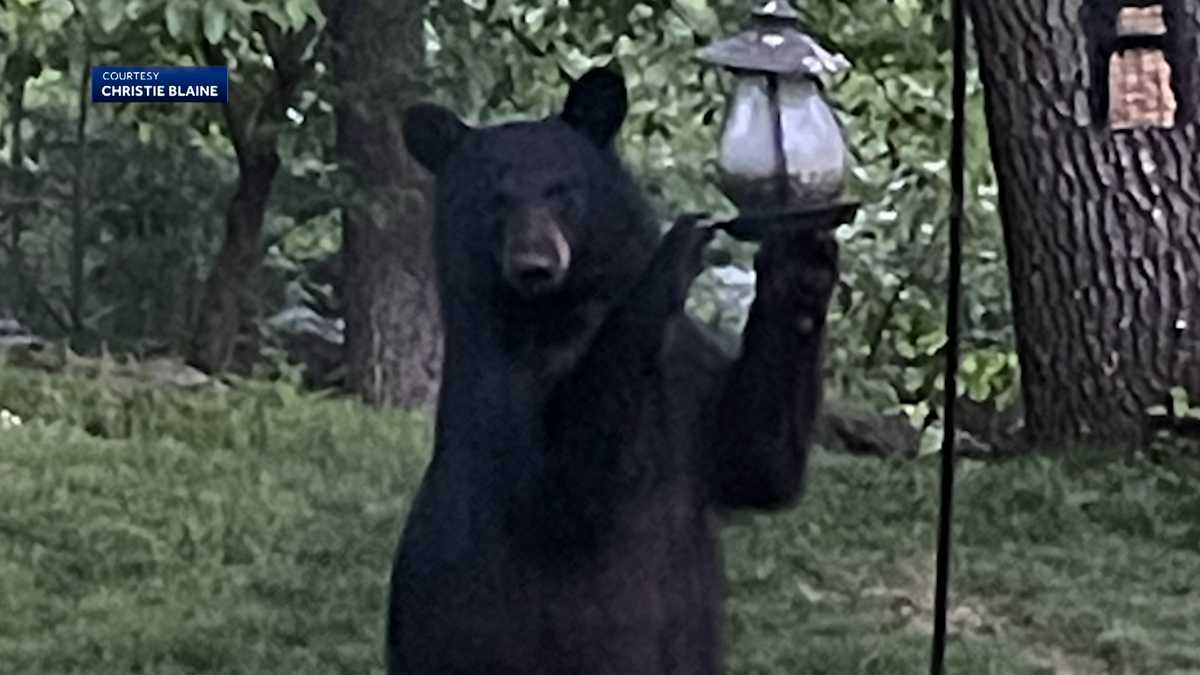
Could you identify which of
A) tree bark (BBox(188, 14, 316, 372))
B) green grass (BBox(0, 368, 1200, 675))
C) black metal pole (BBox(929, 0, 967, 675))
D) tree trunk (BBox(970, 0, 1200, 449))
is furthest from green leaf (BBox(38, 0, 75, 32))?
black metal pole (BBox(929, 0, 967, 675))

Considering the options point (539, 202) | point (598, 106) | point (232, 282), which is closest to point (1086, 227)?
point (232, 282)

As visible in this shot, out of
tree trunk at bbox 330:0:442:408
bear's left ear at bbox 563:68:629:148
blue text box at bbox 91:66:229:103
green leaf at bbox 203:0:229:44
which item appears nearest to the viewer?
bear's left ear at bbox 563:68:629:148

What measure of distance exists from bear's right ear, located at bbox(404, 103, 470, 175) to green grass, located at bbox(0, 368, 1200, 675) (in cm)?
155

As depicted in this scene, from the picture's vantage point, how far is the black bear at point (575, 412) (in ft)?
6.35

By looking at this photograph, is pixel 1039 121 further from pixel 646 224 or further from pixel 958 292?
pixel 646 224

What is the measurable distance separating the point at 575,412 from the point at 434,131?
301mm

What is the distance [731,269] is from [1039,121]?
66 centimetres

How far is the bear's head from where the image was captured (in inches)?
76.4

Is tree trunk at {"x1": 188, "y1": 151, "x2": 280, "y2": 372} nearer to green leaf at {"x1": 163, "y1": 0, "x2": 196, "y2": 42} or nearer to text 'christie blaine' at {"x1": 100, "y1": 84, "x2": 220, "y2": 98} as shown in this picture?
text 'christie blaine' at {"x1": 100, "y1": 84, "x2": 220, "y2": 98}

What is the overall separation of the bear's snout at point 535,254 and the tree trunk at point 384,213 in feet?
9.11

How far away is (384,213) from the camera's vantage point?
4977mm

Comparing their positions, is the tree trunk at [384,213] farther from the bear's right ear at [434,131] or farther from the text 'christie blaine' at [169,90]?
the bear's right ear at [434,131]

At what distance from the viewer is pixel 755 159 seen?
6.59ft

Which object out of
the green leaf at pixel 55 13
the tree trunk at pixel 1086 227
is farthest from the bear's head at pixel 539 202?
the green leaf at pixel 55 13
